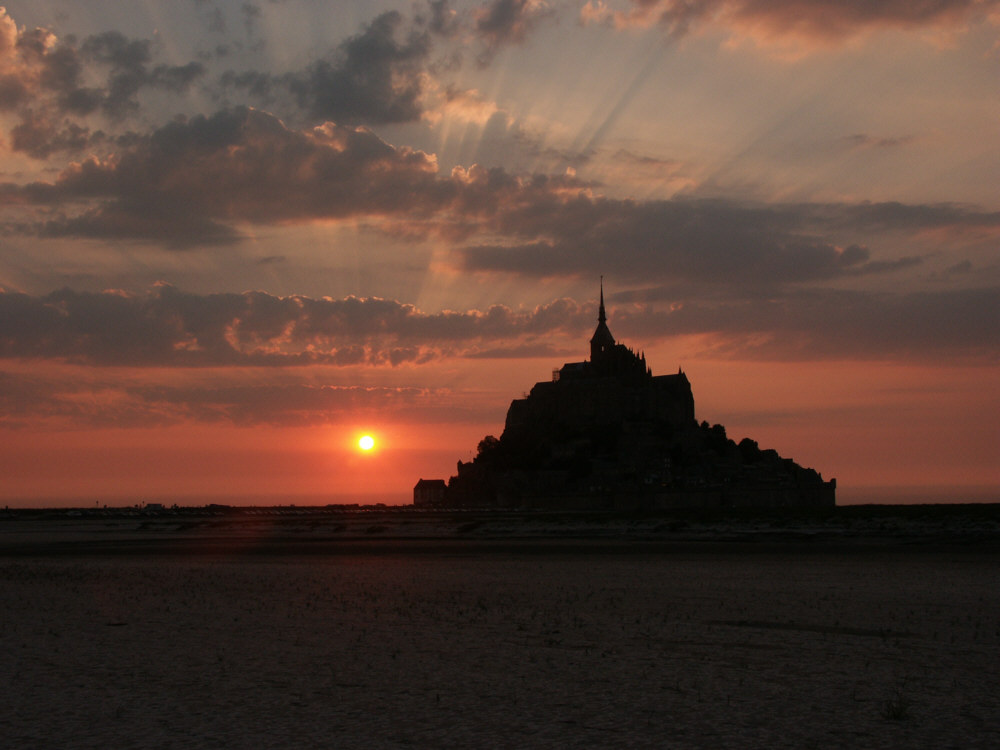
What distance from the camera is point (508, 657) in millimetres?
16500

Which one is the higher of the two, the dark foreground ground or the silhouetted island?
the silhouetted island

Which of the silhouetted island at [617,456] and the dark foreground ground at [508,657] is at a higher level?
the silhouetted island at [617,456]

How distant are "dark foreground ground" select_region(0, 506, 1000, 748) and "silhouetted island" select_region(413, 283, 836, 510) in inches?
4684

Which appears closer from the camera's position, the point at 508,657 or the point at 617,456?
the point at 508,657

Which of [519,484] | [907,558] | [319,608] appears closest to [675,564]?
[907,558]

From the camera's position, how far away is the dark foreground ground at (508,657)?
11.6m

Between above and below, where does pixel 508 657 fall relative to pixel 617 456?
below

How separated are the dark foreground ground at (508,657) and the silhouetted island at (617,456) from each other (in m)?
119

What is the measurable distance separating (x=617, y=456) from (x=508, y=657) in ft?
495

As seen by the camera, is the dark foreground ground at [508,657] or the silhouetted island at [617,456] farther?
the silhouetted island at [617,456]

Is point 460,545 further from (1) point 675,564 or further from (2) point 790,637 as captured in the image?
(2) point 790,637

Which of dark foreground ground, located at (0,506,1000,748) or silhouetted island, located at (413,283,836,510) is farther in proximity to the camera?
silhouetted island, located at (413,283,836,510)

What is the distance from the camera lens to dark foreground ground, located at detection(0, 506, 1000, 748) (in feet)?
38.2

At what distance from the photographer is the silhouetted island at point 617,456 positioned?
499ft
